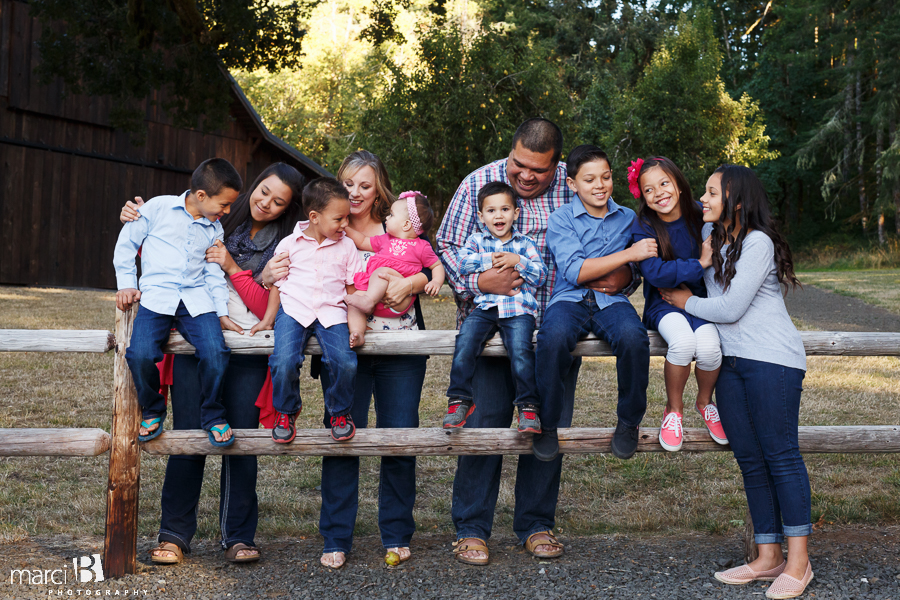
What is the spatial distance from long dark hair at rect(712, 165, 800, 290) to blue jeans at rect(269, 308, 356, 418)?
1.80 meters

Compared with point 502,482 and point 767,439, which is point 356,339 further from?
point 502,482

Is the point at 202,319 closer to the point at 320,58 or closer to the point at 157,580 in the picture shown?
the point at 157,580

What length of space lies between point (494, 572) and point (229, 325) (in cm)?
178

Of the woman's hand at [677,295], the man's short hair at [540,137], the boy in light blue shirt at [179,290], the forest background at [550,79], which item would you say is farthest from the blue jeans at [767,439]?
the forest background at [550,79]

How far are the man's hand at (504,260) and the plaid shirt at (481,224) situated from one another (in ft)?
0.81

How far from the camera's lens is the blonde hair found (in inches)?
158

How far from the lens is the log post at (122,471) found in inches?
148

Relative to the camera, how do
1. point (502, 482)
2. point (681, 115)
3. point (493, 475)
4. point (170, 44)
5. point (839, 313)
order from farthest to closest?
point (681, 115) < point (839, 313) < point (170, 44) < point (502, 482) < point (493, 475)

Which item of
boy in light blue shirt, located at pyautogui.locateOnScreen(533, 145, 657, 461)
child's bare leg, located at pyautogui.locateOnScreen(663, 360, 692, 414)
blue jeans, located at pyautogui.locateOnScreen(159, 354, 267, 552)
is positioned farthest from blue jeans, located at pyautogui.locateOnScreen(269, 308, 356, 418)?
child's bare leg, located at pyautogui.locateOnScreen(663, 360, 692, 414)

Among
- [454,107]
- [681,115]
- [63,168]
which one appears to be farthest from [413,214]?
[681,115]

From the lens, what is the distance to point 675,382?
3734mm

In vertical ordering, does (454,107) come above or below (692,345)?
above

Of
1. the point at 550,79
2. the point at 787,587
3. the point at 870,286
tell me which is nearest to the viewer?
the point at 787,587

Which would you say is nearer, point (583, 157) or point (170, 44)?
point (583, 157)
